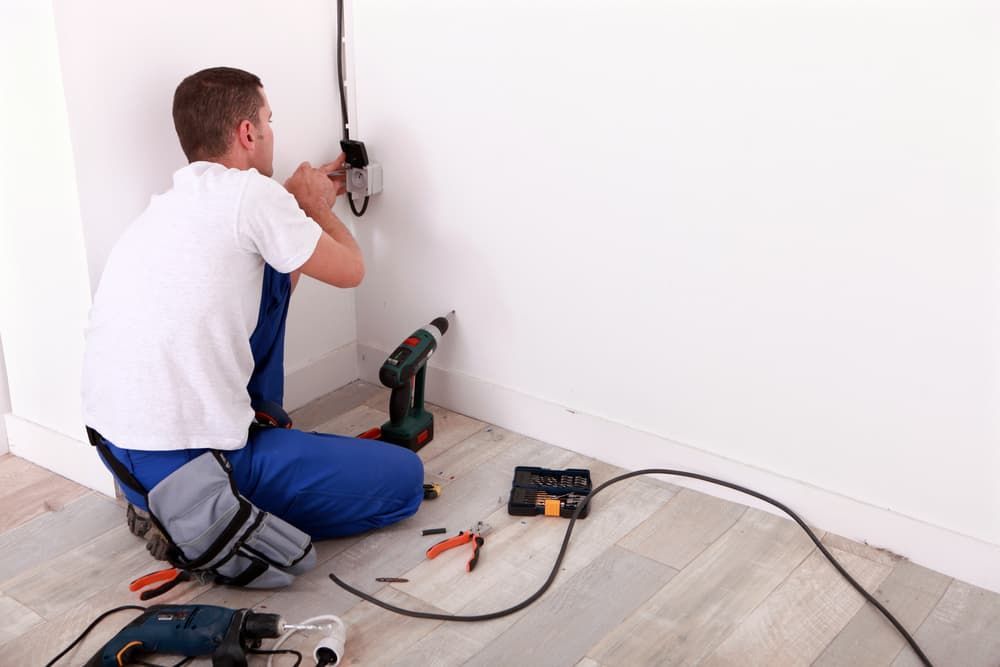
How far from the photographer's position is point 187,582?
2025mm

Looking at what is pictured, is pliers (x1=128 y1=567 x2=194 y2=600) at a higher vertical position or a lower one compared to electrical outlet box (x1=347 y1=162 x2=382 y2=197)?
lower

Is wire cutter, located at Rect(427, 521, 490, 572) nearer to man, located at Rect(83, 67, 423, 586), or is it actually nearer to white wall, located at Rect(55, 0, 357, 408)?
man, located at Rect(83, 67, 423, 586)

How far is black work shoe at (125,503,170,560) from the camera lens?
6.70 ft

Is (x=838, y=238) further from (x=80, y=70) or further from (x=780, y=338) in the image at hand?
(x=80, y=70)

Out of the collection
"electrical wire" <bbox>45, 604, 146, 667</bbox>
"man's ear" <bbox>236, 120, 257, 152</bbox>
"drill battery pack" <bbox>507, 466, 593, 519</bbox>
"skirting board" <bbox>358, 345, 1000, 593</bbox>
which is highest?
"man's ear" <bbox>236, 120, 257, 152</bbox>

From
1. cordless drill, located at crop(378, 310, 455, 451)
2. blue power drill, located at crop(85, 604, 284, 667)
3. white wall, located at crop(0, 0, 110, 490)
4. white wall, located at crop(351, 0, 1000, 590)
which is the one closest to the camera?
blue power drill, located at crop(85, 604, 284, 667)

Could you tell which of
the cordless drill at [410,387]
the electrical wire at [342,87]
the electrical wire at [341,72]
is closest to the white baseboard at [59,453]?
the cordless drill at [410,387]

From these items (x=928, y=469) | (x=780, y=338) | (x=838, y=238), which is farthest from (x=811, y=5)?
(x=928, y=469)

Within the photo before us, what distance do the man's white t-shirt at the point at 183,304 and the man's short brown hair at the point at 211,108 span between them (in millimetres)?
79

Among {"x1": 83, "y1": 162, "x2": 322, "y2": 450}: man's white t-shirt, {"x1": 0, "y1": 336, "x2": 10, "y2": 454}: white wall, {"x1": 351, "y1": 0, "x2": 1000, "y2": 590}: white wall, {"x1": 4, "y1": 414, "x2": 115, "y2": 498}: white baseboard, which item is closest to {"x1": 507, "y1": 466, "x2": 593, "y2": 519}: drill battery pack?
{"x1": 351, "y1": 0, "x2": 1000, "y2": 590}: white wall

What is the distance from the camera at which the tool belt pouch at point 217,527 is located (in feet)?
6.29

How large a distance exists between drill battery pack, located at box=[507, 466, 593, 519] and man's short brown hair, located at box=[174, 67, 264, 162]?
1003 millimetres

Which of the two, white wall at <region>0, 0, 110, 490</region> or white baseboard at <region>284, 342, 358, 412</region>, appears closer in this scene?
white wall at <region>0, 0, 110, 490</region>

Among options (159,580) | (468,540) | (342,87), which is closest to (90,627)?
(159,580)
